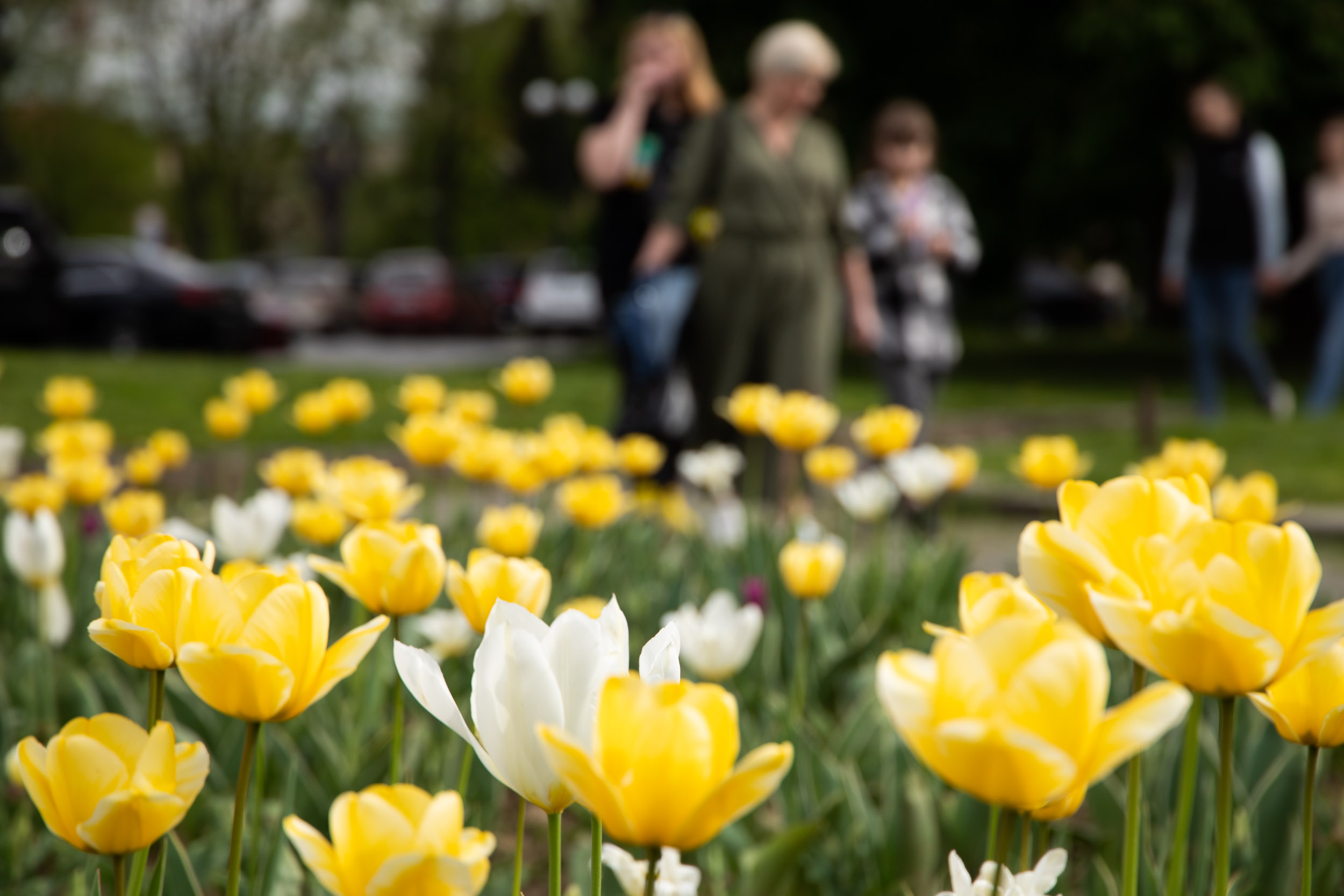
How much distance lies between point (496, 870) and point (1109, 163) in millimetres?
13396

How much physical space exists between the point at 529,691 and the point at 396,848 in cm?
12

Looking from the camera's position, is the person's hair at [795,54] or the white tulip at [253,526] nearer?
the white tulip at [253,526]

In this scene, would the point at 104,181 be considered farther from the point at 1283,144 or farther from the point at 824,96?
the point at 1283,144

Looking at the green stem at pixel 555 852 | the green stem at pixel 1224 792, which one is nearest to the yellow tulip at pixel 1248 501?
the green stem at pixel 1224 792

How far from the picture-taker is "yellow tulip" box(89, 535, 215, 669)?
34.5 inches

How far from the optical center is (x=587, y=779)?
0.70 meters

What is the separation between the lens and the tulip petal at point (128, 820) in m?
0.80

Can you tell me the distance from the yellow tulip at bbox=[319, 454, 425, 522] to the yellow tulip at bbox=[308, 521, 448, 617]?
517mm

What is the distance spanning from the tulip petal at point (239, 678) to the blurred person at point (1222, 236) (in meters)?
7.88

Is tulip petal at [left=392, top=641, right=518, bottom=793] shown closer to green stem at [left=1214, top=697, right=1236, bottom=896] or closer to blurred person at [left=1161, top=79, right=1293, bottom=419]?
green stem at [left=1214, top=697, right=1236, bottom=896]

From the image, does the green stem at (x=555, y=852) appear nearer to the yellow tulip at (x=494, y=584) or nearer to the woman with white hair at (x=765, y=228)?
the yellow tulip at (x=494, y=584)

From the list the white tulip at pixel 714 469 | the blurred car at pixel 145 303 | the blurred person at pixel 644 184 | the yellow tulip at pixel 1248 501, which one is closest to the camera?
the yellow tulip at pixel 1248 501

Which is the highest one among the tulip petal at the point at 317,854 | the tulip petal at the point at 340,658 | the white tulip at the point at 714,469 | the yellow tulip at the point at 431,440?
the tulip petal at the point at 340,658

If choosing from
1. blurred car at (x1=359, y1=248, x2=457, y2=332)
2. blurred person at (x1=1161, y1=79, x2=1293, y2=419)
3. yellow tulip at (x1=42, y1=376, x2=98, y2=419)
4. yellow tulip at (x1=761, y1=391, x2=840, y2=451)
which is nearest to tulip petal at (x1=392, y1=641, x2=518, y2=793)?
yellow tulip at (x1=761, y1=391, x2=840, y2=451)
